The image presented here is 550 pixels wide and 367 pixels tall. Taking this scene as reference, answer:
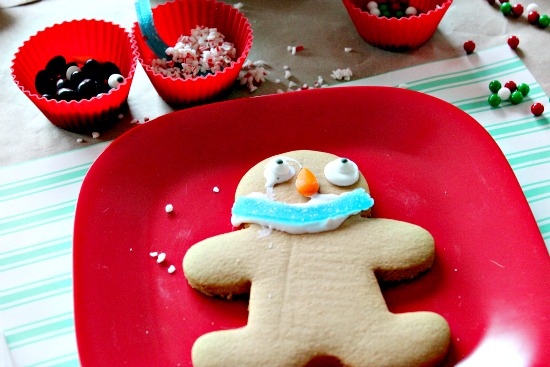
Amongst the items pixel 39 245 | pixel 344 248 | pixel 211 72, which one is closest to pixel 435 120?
pixel 344 248

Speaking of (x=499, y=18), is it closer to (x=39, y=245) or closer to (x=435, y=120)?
(x=435, y=120)

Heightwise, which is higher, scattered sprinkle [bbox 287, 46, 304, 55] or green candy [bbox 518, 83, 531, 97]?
green candy [bbox 518, 83, 531, 97]

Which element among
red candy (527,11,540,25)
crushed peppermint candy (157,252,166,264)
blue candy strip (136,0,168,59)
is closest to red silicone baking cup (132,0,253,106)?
blue candy strip (136,0,168,59)

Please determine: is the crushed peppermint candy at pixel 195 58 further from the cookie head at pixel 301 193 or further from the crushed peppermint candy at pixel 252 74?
the cookie head at pixel 301 193

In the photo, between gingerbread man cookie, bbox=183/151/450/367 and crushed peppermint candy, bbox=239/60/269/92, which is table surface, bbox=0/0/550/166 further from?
gingerbread man cookie, bbox=183/151/450/367

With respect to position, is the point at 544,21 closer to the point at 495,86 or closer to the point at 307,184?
the point at 495,86

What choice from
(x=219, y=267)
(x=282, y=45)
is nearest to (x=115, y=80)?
(x=282, y=45)
